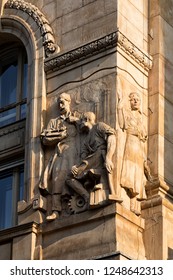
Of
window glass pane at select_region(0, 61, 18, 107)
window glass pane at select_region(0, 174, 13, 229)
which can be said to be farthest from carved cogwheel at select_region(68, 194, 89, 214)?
window glass pane at select_region(0, 61, 18, 107)

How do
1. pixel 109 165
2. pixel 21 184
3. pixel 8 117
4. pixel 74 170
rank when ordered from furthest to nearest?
pixel 8 117 → pixel 21 184 → pixel 74 170 → pixel 109 165

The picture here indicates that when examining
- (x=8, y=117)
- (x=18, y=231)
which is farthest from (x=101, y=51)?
(x=18, y=231)

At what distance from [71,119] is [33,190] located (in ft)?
6.36

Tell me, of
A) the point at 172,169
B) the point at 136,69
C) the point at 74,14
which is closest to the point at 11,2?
the point at 74,14

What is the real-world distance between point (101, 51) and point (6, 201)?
15.1 ft

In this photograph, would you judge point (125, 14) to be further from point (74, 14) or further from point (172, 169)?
point (172, 169)

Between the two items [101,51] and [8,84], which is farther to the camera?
[8,84]

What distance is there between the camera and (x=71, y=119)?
28203mm

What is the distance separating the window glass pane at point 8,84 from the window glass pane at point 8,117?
0.28 metres

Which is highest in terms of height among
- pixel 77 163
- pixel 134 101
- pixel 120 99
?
pixel 134 101

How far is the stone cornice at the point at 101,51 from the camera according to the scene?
2842cm

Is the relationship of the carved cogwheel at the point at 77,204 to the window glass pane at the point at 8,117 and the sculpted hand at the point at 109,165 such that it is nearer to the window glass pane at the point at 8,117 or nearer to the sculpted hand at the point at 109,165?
the sculpted hand at the point at 109,165

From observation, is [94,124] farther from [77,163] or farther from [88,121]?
[77,163]

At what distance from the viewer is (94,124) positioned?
1091 inches
